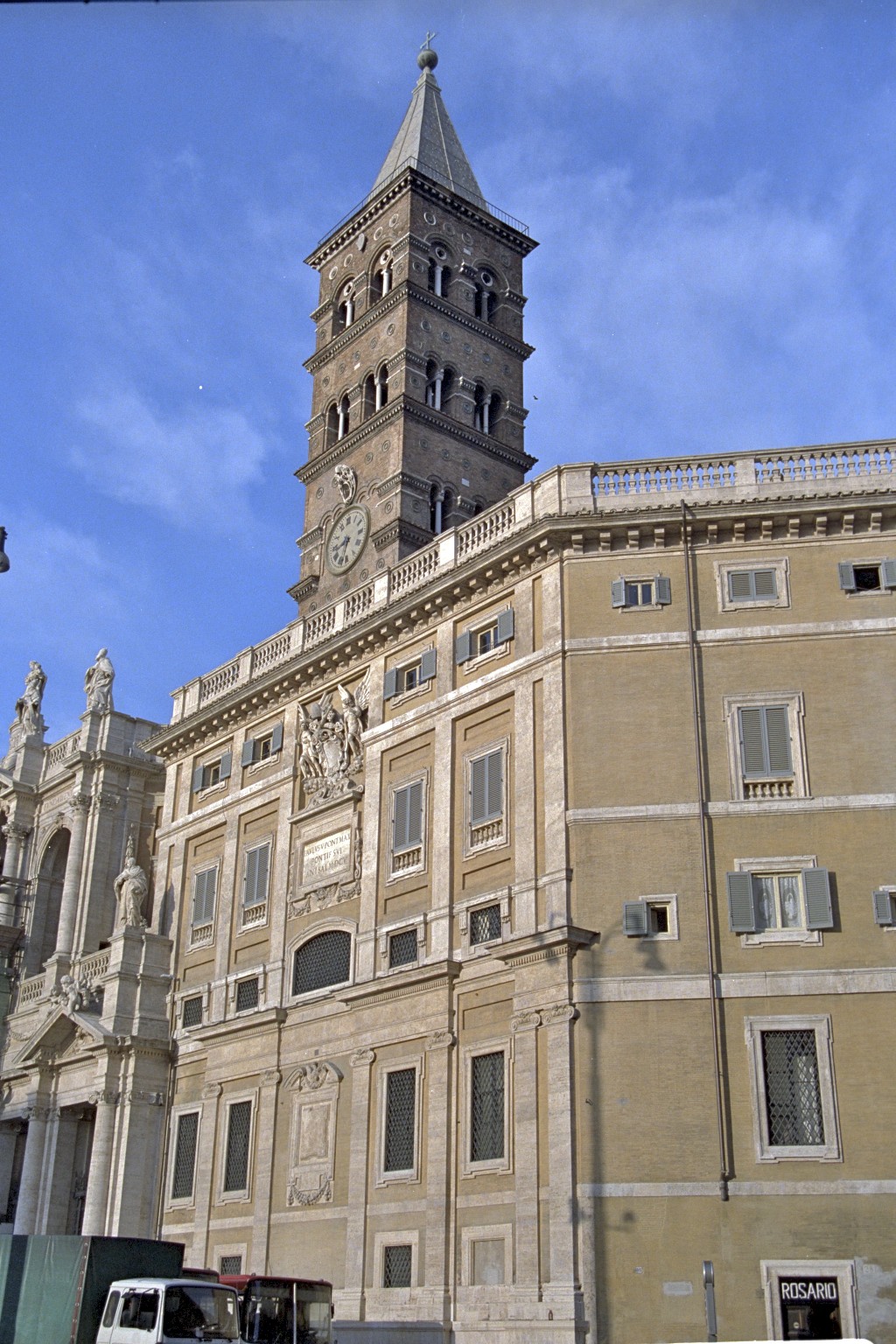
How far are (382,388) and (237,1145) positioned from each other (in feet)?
84.7

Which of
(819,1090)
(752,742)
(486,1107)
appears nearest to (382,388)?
(752,742)

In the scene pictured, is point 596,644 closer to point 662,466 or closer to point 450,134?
point 662,466

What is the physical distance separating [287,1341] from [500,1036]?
27.8 feet

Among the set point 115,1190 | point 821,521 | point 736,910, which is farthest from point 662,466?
point 115,1190

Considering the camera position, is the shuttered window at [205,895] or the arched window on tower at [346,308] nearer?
the shuttered window at [205,895]

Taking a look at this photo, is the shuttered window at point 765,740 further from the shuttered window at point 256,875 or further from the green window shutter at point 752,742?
the shuttered window at point 256,875

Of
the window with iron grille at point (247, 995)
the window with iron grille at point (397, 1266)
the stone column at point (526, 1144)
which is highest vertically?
the window with iron grille at point (247, 995)

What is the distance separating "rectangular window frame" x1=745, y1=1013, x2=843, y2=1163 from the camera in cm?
2745

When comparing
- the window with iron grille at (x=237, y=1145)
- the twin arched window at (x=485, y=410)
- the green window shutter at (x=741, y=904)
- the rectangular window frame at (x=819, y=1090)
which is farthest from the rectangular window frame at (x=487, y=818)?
the twin arched window at (x=485, y=410)

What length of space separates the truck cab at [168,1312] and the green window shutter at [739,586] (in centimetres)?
1783

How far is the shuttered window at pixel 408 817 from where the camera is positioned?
35562 millimetres

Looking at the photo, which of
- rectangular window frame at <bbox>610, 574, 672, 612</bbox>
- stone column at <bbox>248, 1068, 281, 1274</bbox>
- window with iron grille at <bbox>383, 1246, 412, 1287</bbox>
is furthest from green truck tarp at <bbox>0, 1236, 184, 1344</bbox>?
rectangular window frame at <bbox>610, 574, 672, 612</bbox>

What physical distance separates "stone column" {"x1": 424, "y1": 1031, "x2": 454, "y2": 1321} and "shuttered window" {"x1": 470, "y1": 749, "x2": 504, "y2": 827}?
16.3 ft

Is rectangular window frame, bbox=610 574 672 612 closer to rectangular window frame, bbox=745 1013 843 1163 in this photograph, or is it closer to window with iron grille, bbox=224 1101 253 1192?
rectangular window frame, bbox=745 1013 843 1163
